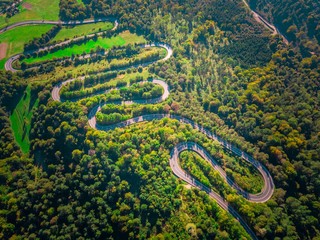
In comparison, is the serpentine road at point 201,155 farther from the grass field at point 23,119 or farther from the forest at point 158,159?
the grass field at point 23,119

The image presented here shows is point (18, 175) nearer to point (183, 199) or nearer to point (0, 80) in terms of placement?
point (0, 80)

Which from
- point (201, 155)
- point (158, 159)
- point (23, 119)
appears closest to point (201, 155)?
point (201, 155)

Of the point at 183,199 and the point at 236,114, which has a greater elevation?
the point at 236,114

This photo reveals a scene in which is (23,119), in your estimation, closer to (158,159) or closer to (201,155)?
(158,159)

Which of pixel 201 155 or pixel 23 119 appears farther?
pixel 23 119

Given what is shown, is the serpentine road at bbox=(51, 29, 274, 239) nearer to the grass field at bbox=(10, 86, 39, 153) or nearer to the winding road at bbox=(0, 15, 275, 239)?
the winding road at bbox=(0, 15, 275, 239)

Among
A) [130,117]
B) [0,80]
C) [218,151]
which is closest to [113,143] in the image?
[130,117]

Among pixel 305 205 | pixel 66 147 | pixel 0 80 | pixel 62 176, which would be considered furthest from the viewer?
pixel 0 80

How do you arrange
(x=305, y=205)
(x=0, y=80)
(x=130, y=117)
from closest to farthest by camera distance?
(x=305, y=205) → (x=130, y=117) → (x=0, y=80)

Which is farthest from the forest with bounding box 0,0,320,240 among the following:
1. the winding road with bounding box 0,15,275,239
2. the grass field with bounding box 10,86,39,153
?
the grass field with bounding box 10,86,39,153
